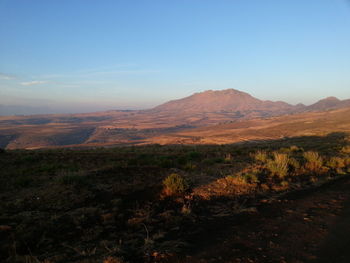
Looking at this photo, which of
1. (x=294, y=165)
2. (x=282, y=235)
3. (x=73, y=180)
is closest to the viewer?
(x=282, y=235)

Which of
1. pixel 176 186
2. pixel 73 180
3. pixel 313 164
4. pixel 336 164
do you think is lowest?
pixel 336 164

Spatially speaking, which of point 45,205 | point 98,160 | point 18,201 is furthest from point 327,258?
point 98,160

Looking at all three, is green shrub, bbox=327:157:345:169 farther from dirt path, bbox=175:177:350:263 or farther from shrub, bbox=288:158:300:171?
dirt path, bbox=175:177:350:263

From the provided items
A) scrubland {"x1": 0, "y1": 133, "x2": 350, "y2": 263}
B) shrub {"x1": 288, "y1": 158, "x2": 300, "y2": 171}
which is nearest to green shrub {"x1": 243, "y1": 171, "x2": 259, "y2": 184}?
scrubland {"x1": 0, "y1": 133, "x2": 350, "y2": 263}

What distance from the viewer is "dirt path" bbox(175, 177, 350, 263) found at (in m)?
3.56

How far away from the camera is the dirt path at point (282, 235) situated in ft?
11.7

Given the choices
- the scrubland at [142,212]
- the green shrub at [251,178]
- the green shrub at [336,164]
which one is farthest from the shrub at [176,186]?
the green shrub at [336,164]

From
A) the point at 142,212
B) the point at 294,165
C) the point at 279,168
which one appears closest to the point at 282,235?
the point at 142,212

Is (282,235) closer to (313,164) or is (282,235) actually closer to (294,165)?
(294,165)

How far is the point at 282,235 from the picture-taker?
425cm

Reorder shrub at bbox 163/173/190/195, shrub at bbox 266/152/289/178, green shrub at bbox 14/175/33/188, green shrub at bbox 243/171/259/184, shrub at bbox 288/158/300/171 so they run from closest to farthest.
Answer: shrub at bbox 163/173/190/195
green shrub at bbox 14/175/33/188
green shrub at bbox 243/171/259/184
shrub at bbox 266/152/289/178
shrub at bbox 288/158/300/171

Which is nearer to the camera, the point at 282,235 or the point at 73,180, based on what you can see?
the point at 282,235

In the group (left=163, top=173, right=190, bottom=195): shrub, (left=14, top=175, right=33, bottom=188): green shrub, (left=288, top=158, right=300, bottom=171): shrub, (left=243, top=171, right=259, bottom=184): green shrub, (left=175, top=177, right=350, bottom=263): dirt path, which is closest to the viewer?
(left=175, top=177, right=350, bottom=263): dirt path

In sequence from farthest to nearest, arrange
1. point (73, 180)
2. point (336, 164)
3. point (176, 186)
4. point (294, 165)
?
1. point (336, 164)
2. point (294, 165)
3. point (73, 180)
4. point (176, 186)
